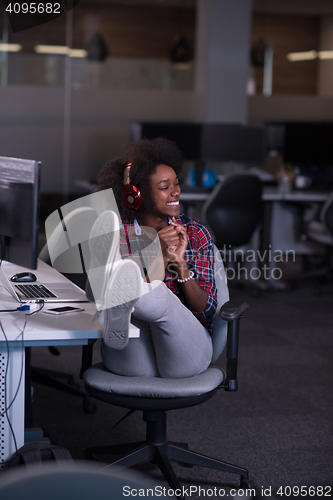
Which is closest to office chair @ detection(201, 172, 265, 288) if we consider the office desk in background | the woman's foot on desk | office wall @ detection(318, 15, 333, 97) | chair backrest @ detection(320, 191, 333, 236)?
the office desk in background

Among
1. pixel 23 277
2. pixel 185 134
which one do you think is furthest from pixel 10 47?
pixel 23 277

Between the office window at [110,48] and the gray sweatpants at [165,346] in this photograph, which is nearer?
the gray sweatpants at [165,346]

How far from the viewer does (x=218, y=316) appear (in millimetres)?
1969

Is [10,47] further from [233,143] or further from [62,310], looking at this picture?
[62,310]

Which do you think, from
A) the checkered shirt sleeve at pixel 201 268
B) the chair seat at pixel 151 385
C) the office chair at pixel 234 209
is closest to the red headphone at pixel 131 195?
the checkered shirt sleeve at pixel 201 268

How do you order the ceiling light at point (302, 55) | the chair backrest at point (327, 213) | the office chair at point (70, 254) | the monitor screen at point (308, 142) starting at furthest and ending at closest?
1. the ceiling light at point (302, 55)
2. the monitor screen at point (308, 142)
3. the chair backrest at point (327, 213)
4. the office chair at point (70, 254)

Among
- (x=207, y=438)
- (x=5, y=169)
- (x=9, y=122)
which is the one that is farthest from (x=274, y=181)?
(x=5, y=169)

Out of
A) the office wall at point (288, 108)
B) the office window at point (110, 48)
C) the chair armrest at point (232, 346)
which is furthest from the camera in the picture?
the office wall at point (288, 108)

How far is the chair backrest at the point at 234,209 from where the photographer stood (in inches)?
177

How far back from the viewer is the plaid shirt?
1.90m

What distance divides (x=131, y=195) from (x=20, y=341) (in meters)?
0.66

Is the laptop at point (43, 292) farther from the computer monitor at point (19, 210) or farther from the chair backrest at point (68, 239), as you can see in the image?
the chair backrest at point (68, 239)

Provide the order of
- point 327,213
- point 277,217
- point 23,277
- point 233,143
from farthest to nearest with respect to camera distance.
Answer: point 277,217 → point 233,143 → point 327,213 → point 23,277

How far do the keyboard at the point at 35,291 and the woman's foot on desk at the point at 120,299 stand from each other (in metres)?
0.47
